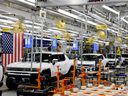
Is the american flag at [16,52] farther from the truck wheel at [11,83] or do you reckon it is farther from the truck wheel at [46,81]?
the truck wheel at [46,81]

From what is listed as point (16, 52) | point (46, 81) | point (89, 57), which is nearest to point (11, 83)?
point (46, 81)

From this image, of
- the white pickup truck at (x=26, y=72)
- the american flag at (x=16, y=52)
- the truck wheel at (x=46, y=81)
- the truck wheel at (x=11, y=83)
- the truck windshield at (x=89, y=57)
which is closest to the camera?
the truck wheel at (x=46, y=81)

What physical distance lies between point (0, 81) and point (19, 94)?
1346mm

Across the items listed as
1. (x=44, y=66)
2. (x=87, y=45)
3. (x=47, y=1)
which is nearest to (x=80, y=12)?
(x=44, y=66)

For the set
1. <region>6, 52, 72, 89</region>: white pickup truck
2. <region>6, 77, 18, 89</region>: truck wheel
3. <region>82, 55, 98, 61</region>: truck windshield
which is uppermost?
<region>82, 55, 98, 61</region>: truck windshield

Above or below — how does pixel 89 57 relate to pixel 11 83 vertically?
above

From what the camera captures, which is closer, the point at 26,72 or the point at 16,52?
the point at 26,72

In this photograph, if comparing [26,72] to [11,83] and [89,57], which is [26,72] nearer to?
[11,83]

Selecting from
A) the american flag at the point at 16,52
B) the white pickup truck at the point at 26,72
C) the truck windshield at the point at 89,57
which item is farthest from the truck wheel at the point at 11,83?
the truck windshield at the point at 89,57

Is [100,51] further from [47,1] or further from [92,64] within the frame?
[47,1]

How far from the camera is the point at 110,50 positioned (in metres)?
29.6

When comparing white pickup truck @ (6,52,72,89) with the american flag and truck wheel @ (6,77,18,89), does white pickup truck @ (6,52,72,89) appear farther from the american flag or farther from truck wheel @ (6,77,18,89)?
the american flag

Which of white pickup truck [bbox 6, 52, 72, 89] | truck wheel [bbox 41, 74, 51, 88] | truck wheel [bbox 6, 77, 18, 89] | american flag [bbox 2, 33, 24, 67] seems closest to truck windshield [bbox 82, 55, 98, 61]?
american flag [bbox 2, 33, 24, 67]

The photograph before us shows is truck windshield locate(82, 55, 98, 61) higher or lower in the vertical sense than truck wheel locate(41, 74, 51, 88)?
higher
